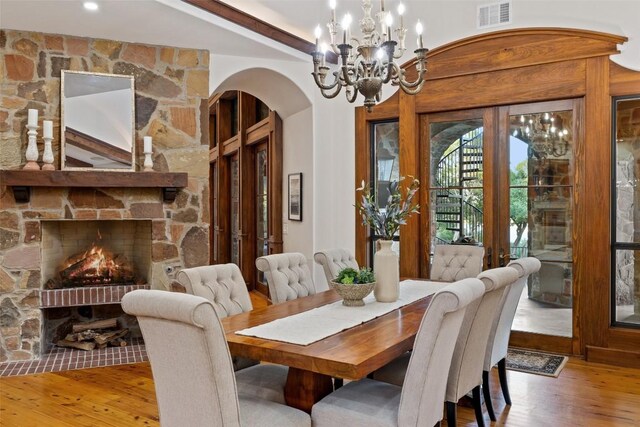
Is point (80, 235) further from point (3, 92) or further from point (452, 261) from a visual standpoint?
point (452, 261)

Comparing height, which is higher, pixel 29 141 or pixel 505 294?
pixel 29 141

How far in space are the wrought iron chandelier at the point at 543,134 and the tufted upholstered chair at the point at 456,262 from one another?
3.58 feet

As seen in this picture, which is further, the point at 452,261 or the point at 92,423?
the point at 452,261

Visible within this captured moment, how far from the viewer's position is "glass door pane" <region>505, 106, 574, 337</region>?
14.4 ft

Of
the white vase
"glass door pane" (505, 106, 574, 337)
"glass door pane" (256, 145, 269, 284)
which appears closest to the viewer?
the white vase

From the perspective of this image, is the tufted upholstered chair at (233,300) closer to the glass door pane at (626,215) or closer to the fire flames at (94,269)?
the fire flames at (94,269)

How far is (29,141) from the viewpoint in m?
4.19

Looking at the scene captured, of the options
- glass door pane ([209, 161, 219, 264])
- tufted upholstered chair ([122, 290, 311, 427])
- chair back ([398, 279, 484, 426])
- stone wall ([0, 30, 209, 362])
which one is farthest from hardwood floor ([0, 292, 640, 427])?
glass door pane ([209, 161, 219, 264])

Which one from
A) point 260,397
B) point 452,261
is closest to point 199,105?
point 452,261

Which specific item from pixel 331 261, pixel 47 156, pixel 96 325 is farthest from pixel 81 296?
pixel 331 261

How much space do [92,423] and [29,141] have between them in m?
2.41

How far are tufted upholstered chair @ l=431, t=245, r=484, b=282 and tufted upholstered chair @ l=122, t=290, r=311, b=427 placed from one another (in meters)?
2.62

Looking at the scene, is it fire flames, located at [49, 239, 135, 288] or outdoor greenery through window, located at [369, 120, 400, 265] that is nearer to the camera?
fire flames, located at [49, 239, 135, 288]

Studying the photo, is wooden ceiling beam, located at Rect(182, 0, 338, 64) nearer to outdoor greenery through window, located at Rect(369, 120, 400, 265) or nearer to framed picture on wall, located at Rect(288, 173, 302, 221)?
outdoor greenery through window, located at Rect(369, 120, 400, 265)
